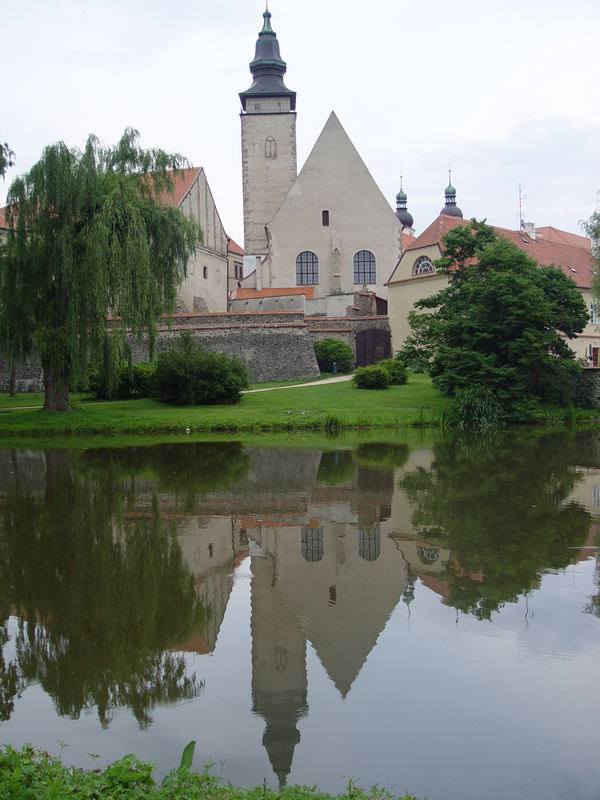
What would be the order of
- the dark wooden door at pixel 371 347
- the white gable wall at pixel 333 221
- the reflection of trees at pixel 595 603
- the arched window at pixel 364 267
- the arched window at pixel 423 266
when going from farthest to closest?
the arched window at pixel 364 267 → the white gable wall at pixel 333 221 → the dark wooden door at pixel 371 347 → the arched window at pixel 423 266 → the reflection of trees at pixel 595 603

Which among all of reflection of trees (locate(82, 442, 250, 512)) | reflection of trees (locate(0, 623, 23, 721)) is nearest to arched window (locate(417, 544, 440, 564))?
reflection of trees (locate(82, 442, 250, 512))

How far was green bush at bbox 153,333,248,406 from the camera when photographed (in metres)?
28.3

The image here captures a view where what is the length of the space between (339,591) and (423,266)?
3404 centimetres

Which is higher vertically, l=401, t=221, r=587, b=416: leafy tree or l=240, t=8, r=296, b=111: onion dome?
l=240, t=8, r=296, b=111: onion dome

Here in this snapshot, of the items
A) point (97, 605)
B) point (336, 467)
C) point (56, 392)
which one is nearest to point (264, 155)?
point (56, 392)

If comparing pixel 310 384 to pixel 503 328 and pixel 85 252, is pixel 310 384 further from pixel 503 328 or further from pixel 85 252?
pixel 85 252

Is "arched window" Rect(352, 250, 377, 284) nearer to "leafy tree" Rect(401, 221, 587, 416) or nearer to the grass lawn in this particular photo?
"leafy tree" Rect(401, 221, 587, 416)

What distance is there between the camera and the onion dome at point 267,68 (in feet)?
187

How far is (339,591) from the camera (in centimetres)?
761

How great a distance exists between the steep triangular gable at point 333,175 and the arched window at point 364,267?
10.8ft

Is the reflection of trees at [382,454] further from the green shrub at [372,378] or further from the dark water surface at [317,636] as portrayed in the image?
the green shrub at [372,378]

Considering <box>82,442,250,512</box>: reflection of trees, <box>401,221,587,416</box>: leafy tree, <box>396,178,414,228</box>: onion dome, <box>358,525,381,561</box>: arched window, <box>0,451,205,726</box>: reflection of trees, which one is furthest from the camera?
<box>396,178,414,228</box>: onion dome

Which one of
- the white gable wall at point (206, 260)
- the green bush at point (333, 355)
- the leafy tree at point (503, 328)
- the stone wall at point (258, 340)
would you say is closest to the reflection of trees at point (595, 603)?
the leafy tree at point (503, 328)

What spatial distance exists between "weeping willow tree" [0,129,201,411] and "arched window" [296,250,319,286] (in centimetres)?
2495
